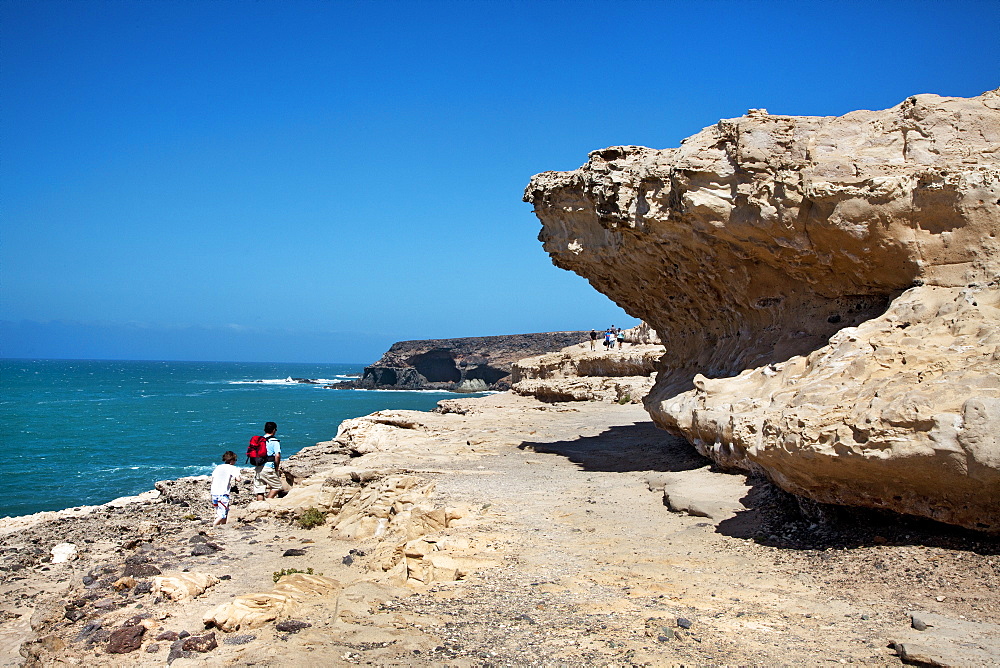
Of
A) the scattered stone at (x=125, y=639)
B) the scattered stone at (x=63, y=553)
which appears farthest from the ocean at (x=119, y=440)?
the scattered stone at (x=125, y=639)

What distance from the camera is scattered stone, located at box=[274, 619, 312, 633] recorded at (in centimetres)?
529

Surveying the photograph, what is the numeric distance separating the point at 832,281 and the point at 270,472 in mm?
10104

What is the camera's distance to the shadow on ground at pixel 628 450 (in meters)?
10.8

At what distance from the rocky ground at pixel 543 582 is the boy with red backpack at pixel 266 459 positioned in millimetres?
973

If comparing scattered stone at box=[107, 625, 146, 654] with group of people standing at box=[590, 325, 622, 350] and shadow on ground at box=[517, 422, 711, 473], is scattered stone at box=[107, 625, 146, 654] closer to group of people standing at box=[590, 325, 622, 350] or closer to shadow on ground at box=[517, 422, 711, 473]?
shadow on ground at box=[517, 422, 711, 473]

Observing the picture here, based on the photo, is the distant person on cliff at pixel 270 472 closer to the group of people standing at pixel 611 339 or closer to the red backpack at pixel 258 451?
the red backpack at pixel 258 451

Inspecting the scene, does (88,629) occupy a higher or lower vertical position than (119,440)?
higher

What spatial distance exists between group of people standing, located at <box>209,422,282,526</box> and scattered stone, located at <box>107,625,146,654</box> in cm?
481

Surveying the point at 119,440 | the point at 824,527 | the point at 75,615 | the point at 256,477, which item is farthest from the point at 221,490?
the point at 119,440

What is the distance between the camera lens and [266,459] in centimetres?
1234

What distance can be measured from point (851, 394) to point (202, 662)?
5677 millimetres

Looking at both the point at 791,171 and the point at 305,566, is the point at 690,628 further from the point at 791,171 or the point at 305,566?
the point at 791,171

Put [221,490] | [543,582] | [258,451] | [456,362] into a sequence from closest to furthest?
[543,582], [221,490], [258,451], [456,362]

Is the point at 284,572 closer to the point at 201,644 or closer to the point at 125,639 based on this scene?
the point at 125,639
